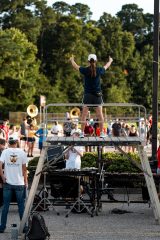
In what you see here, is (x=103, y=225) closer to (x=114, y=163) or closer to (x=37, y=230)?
(x=37, y=230)

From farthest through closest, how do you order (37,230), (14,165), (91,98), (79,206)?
(79,206), (91,98), (14,165), (37,230)

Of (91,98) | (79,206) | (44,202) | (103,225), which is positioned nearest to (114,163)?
(79,206)

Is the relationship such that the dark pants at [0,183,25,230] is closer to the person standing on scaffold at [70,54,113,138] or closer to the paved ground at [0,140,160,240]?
the paved ground at [0,140,160,240]

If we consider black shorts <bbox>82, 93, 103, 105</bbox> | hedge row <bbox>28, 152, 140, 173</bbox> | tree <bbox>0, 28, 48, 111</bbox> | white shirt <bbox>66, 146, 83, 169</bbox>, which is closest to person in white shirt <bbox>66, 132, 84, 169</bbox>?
white shirt <bbox>66, 146, 83, 169</bbox>

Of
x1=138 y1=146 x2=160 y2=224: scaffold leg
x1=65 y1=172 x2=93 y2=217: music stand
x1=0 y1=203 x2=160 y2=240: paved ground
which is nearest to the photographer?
x1=138 y1=146 x2=160 y2=224: scaffold leg

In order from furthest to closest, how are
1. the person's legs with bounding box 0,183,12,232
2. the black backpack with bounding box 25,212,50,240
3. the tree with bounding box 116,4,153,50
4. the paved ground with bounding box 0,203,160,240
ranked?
the tree with bounding box 116,4,153,50 < the person's legs with bounding box 0,183,12,232 < the paved ground with bounding box 0,203,160,240 < the black backpack with bounding box 25,212,50,240

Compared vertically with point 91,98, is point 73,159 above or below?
below

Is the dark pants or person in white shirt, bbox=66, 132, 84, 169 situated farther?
person in white shirt, bbox=66, 132, 84, 169

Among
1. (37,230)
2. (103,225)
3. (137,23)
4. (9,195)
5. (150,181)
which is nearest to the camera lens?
(37,230)

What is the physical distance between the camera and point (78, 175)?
1617cm

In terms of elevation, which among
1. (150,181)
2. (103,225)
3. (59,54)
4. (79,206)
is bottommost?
(103,225)

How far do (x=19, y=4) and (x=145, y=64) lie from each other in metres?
29.3

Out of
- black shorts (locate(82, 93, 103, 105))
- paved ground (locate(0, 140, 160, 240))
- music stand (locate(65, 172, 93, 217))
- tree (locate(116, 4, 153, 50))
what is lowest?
paved ground (locate(0, 140, 160, 240))

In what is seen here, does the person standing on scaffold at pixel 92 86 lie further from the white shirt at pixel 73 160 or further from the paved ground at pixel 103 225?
the white shirt at pixel 73 160
